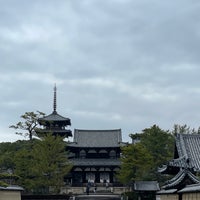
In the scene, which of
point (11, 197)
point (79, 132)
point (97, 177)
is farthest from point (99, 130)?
point (11, 197)

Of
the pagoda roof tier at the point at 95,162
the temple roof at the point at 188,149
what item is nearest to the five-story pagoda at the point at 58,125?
the pagoda roof tier at the point at 95,162

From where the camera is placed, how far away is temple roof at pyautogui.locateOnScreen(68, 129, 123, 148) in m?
80.1

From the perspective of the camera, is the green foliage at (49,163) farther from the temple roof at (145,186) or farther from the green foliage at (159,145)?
the green foliage at (159,145)

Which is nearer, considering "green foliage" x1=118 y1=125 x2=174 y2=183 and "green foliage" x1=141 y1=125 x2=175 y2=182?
"green foliage" x1=118 y1=125 x2=174 y2=183

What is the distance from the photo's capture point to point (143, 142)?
64500mm

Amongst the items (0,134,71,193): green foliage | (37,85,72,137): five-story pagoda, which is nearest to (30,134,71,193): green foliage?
(0,134,71,193): green foliage

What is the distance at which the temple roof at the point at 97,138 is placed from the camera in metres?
80.1

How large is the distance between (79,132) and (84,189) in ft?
45.6

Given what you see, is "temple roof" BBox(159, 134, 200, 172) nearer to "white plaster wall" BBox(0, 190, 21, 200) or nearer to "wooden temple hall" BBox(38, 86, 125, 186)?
"white plaster wall" BBox(0, 190, 21, 200)

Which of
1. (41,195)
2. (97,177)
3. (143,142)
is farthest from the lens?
(97,177)

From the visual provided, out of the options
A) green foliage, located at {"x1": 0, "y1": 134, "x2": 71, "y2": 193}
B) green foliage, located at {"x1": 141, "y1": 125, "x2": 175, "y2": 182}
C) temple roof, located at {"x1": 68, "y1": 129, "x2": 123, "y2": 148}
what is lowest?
green foliage, located at {"x1": 0, "y1": 134, "x2": 71, "y2": 193}

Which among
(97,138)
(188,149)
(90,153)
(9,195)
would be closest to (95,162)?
(90,153)

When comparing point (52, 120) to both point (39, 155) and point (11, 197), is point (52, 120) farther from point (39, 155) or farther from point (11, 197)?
point (11, 197)

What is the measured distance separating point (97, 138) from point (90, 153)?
3660 millimetres
